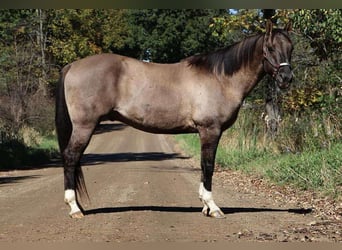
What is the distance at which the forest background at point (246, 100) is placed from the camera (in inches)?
490

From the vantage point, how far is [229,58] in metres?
7.91

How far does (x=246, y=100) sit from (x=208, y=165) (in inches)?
498

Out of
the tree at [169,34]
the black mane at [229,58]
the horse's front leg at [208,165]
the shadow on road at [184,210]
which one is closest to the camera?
the horse's front leg at [208,165]

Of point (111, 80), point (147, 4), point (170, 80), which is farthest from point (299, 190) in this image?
point (147, 4)

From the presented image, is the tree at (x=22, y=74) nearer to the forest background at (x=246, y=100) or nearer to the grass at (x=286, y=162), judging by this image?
the forest background at (x=246, y=100)

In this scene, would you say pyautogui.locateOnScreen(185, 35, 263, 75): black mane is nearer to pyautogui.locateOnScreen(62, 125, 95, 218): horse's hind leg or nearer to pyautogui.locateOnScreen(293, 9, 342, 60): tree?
pyautogui.locateOnScreen(62, 125, 95, 218): horse's hind leg

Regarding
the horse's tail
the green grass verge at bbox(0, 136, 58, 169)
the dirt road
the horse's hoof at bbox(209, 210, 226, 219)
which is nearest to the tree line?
the green grass verge at bbox(0, 136, 58, 169)

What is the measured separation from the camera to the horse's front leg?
24.7 feet

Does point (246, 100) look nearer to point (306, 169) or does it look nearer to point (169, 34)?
point (306, 169)

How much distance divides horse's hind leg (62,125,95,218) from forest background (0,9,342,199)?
5.93 feet

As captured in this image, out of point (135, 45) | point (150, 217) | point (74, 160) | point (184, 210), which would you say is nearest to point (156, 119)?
point (74, 160)

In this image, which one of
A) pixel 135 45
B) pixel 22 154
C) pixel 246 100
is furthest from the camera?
pixel 135 45

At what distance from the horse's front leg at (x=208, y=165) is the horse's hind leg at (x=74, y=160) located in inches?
63.0

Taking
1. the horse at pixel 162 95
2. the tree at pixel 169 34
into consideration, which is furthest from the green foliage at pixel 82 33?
the horse at pixel 162 95
